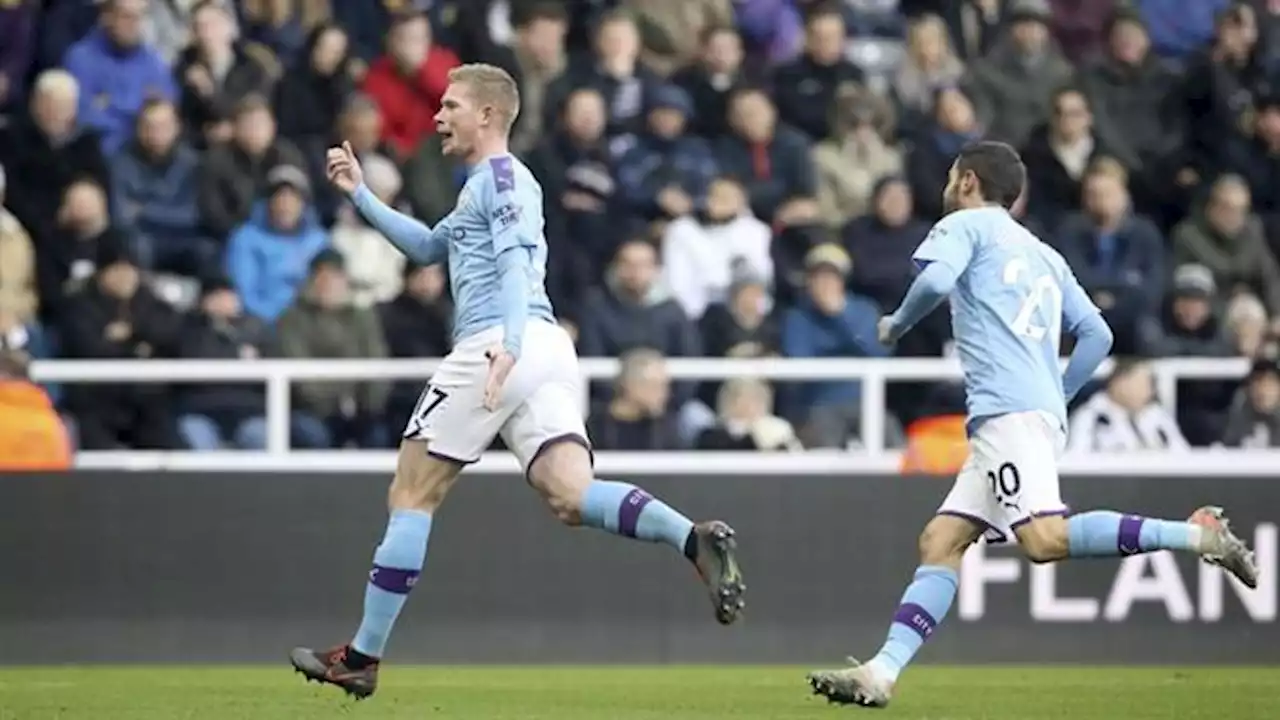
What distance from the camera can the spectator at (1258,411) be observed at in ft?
54.3

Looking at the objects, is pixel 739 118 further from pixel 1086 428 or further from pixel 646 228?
pixel 1086 428

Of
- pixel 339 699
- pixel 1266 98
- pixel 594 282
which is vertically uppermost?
pixel 1266 98

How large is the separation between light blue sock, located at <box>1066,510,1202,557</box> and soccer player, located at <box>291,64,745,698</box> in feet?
4.60

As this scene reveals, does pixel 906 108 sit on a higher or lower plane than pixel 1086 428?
higher

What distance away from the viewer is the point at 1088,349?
37.0 feet

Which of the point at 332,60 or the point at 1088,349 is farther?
the point at 332,60

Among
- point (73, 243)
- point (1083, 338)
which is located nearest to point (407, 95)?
point (73, 243)

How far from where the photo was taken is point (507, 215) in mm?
10930

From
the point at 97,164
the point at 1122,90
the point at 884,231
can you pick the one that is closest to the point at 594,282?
the point at 884,231

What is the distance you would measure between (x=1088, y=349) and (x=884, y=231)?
6.68 m

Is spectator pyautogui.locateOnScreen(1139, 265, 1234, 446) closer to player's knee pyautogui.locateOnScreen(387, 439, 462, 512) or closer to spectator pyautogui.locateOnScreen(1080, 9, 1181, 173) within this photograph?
spectator pyautogui.locateOnScreen(1080, 9, 1181, 173)

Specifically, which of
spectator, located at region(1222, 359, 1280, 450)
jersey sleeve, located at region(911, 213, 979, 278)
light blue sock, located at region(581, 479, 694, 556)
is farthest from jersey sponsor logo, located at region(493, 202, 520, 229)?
spectator, located at region(1222, 359, 1280, 450)

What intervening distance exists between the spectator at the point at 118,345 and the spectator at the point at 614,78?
310 cm

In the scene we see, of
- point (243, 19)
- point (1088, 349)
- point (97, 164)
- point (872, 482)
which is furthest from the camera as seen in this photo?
point (243, 19)
